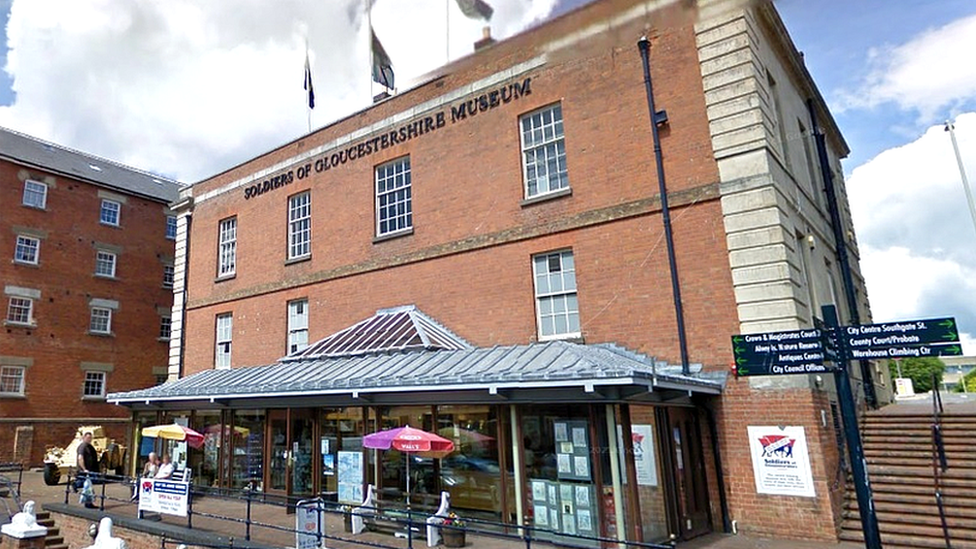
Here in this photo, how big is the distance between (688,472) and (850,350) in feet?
18.4

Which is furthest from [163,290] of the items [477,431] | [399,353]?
[477,431]

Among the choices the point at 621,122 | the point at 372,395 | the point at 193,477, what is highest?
the point at 621,122

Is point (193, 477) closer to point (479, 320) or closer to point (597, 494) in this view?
point (479, 320)

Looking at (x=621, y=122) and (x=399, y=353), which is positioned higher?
(x=621, y=122)

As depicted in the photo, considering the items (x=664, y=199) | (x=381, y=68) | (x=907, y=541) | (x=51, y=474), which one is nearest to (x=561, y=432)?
(x=664, y=199)

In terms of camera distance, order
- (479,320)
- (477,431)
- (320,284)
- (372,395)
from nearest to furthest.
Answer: (477,431)
(372,395)
(479,320)
(320,284)

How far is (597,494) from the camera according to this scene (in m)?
9.54

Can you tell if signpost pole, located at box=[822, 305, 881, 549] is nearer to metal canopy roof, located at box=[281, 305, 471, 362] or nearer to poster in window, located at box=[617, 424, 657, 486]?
poster in window, located at box=[617, 424, 657, 486]

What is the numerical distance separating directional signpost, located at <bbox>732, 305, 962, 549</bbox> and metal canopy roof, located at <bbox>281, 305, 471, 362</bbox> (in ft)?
27.2

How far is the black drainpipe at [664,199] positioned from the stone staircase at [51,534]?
14170mm

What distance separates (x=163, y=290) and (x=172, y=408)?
17287 millimetres

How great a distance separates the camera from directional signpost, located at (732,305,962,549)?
548cm

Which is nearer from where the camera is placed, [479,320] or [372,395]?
[372,395]

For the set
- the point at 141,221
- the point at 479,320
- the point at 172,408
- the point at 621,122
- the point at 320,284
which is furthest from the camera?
the point at 141,221
